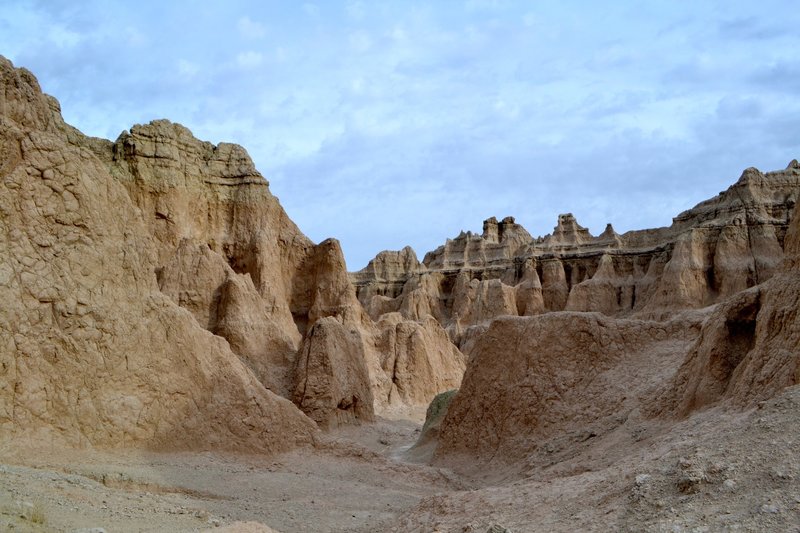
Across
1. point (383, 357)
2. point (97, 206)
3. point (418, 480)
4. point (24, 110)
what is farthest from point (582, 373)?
point (383, 357)

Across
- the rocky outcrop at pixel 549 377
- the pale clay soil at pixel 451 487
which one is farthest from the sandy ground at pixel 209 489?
the rocky outcrop at pixel 549 377

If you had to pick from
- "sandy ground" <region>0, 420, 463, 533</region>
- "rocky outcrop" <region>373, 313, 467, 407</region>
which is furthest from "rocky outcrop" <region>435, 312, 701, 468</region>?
"rocky outcrop" <region>373, 313, 467, 407</region>

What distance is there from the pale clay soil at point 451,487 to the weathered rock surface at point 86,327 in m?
0.66

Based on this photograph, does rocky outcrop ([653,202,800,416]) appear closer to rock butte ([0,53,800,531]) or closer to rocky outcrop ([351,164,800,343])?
rock butte ([0,53,800,531])

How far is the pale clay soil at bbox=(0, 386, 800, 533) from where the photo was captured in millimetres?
8500

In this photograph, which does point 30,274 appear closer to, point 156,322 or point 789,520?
point 156,322

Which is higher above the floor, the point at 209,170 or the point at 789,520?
the point at 209,170

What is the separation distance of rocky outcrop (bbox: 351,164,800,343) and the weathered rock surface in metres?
29.2

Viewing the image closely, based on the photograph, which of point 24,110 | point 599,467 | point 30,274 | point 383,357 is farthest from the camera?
point 383,357

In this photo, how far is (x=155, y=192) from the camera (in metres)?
31.2

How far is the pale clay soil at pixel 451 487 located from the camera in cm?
850

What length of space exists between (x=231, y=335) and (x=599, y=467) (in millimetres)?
15589

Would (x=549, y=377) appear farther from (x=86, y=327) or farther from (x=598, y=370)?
(x=86, y=327)

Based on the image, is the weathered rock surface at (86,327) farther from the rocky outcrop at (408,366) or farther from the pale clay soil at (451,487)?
the rocky outcrop at (408,366)
